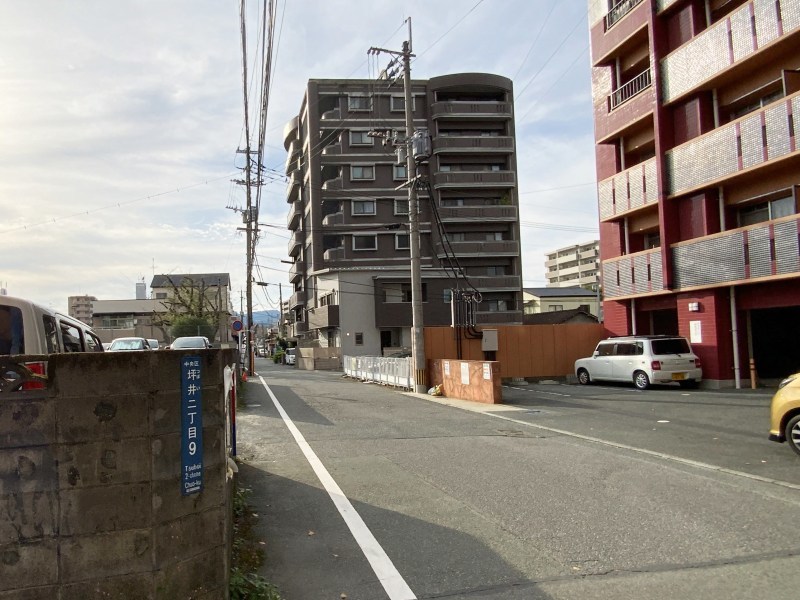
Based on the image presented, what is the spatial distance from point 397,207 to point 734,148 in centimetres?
3379

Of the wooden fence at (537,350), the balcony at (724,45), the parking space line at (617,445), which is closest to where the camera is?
the parking space line at (617,445)

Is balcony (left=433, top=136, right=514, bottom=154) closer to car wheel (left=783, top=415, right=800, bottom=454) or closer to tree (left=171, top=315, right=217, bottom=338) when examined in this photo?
tree (left=171, top=315, right=217, bottom=338)

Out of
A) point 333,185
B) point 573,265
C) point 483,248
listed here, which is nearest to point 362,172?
point 333,185

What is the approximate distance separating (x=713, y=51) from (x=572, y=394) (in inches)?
444

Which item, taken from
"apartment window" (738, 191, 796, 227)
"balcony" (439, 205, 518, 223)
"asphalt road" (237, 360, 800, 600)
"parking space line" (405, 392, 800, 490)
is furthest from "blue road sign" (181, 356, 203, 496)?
"balcony" (439, 205, 518, 223)

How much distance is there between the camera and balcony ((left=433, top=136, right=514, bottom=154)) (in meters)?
51.4

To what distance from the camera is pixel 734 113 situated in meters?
19.2

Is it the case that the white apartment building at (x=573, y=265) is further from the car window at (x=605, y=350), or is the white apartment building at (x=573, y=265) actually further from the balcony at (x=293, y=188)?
the car window at (x=605, y=350)

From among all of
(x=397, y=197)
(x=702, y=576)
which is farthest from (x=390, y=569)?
(x=397, y=197)

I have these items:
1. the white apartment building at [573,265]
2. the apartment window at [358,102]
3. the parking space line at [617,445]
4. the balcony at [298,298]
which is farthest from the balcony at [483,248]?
the white apartment building at [573,265]

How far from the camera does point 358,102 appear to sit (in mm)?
50469

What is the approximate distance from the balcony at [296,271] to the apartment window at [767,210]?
42360mm

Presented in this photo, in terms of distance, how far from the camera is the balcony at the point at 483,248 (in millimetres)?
50344

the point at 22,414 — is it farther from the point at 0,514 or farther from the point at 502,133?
the point at 502,133
